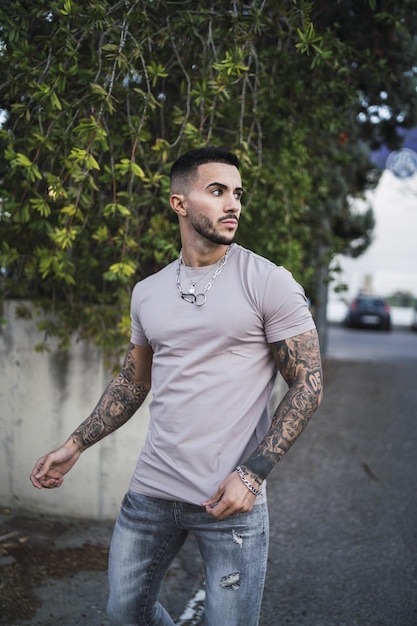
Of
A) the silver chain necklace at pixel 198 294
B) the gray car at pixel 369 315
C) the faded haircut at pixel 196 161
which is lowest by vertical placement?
the gray car at pixel 369 315

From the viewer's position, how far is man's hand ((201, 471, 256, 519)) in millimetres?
2043

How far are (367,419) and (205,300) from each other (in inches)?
242

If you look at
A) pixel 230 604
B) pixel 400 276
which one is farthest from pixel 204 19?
pixel 400 276

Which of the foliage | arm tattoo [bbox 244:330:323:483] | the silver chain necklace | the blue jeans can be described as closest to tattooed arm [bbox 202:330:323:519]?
arm tattoo [bbox 244:330:323:483]

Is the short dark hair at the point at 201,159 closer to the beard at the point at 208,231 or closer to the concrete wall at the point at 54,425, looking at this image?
the beard at the point at 208,231

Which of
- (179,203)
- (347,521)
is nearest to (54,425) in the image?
(347,521)

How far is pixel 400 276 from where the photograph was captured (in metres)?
58.3

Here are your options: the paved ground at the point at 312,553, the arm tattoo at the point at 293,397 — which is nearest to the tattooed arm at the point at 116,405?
the arm tattoo at the point at 293,397

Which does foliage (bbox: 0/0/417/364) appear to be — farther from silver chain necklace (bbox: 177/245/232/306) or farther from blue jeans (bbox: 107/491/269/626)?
blue jeans (bbox: 107/491/269/626)

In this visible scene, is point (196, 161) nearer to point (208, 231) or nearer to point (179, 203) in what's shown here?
point (179, 203)

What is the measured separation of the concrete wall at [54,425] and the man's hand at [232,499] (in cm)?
290

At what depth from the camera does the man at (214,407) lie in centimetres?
221

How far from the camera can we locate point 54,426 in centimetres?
507

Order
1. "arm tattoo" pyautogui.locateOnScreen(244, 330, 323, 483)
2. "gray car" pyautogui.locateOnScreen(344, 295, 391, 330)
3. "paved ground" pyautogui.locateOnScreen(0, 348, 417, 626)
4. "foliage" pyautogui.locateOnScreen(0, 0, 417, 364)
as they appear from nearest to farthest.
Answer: "arm tattoo" pyautogui.locateOnScreen(244, 330, 323, 483), "foliage" pyautogui.locateOnScreen(0, 0, 417, 364), "paved ground" pyautogui.locateOnScreen(0, 348, 417, 626), "gray car" pyautogui.locateOnScreen(344, 295, 391, 330)
